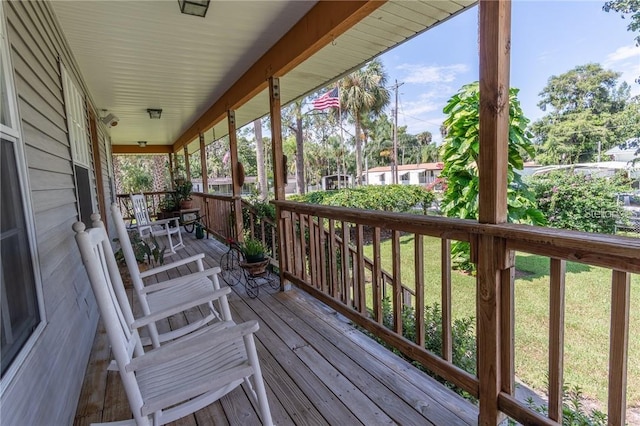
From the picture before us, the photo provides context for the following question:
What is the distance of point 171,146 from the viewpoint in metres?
10.8

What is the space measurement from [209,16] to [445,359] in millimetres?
2762

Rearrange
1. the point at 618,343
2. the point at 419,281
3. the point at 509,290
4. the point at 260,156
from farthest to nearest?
the point at 260,156
the point at 419,281
the point at 509,290
the point at 618,343

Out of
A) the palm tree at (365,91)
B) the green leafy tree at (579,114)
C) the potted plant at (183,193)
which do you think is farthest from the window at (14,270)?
the palm tree at (365,91)

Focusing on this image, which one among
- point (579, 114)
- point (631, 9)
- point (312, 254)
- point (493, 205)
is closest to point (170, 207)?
point (312, 254)

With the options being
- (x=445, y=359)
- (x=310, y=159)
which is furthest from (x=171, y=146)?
(x=310, y=159)

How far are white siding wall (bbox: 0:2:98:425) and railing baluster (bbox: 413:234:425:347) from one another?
5.36ft

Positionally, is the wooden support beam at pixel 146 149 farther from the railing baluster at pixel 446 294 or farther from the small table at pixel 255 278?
the railing baluster at pixel 446 294

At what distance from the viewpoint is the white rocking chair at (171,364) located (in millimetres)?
1099

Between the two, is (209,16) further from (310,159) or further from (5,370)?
(310,159)

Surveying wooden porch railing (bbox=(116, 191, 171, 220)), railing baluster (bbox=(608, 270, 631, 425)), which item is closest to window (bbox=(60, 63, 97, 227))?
railing baluster (bbox=(608, 270, 631, 425))

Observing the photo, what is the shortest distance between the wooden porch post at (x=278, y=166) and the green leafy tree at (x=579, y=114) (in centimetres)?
321

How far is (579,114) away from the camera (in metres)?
4.31

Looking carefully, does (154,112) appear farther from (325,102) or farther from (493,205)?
(325,102)

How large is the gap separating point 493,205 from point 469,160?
4341mm
